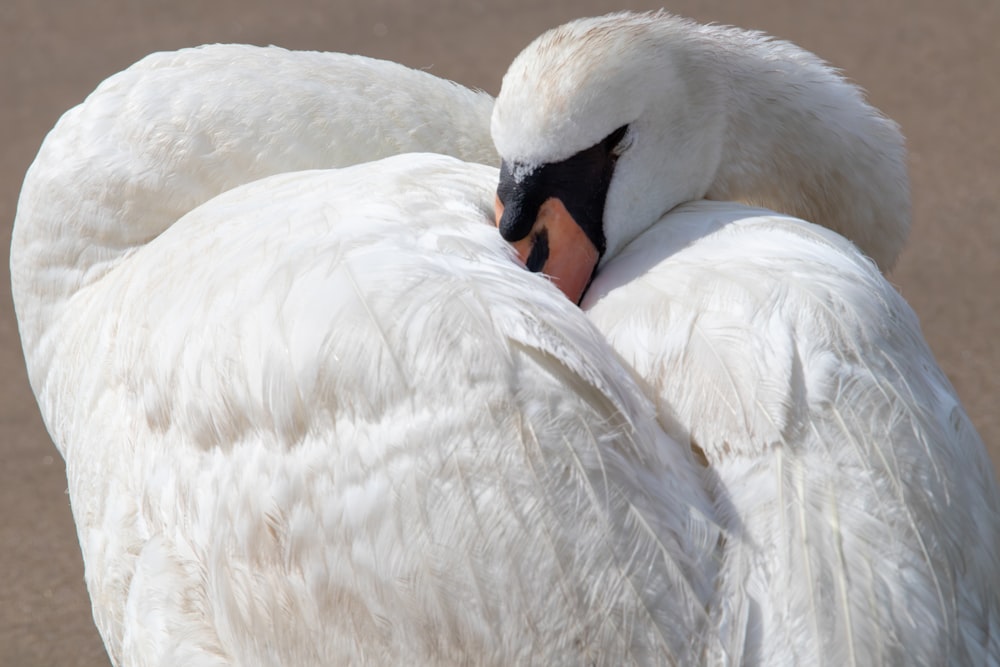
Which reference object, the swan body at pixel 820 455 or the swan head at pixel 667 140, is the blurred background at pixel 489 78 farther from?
the swan body at pixel 820 455

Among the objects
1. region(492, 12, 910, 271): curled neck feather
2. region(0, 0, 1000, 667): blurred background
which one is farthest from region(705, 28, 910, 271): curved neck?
region(0, 0, 1000, 667): blurred background

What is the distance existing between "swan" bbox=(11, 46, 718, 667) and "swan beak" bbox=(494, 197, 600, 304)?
7 cm

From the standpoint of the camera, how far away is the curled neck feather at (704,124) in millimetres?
1766

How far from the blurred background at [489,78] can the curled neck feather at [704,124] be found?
143 centimetres

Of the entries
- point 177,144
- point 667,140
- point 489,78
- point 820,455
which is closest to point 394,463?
point 820,455

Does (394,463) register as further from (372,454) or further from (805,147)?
(805,147)

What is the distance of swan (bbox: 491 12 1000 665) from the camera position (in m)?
1.39

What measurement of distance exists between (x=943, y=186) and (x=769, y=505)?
10.0ft

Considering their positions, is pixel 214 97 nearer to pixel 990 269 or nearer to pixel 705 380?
pixel 705 380

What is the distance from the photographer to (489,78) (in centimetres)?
471

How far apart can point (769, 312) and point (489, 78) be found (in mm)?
3326

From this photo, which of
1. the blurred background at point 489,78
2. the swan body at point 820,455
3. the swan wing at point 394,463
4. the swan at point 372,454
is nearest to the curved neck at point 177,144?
the swan at point 372,454

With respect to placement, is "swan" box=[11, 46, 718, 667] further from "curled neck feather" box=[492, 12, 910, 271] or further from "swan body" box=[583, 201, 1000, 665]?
"curled neck feather" box=[492, 12, 910, 271]

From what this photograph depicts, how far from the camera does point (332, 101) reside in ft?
7.44
